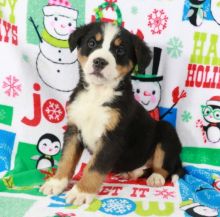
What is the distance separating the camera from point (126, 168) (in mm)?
2941

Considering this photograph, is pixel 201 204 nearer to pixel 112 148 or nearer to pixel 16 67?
pixel 112 148

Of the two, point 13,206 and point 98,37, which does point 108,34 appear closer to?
point 98,37

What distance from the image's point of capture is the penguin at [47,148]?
10.5 ft

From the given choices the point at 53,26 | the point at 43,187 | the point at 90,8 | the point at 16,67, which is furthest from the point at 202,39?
the point at 43,187

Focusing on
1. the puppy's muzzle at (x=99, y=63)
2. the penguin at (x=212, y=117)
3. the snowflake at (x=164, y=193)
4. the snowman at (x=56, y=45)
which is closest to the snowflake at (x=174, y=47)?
the penguin at (x=212, y=117)

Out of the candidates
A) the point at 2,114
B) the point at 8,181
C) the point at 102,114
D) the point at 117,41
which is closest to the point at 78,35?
the point at 117,41

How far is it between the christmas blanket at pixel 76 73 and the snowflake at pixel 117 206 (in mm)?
476

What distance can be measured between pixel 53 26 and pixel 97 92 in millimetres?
828

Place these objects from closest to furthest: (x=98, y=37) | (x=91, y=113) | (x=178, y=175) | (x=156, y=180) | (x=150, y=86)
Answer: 1. (x=98, y=37)
2. (x=91, y=113)
3. (x=156, y=180)
4. (x=178, y=175)
5. (x=150, y=86)

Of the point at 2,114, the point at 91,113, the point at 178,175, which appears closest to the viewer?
the point at 91,113

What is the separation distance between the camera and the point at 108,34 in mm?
2578

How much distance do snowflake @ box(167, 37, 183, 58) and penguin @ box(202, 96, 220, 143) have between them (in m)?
0.46

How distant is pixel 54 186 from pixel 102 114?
21.8 inches

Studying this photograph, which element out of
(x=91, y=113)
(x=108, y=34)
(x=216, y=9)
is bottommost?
(x=91, y=113)
